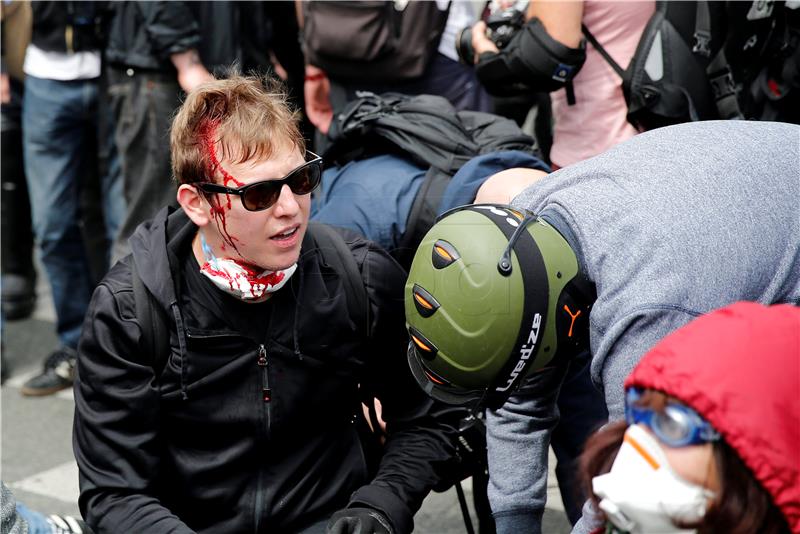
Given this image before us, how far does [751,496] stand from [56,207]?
414 centimetres

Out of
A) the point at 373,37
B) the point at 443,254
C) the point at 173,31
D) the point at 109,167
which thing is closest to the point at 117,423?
the point at 443,254

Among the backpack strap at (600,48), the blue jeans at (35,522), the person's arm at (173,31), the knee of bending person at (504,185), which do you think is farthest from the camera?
the person's arm at (173,31)

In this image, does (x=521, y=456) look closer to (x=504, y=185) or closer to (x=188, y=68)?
(x=504, y=185)

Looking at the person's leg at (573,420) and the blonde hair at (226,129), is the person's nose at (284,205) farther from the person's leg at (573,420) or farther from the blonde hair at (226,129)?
the person's leg at (573,420)

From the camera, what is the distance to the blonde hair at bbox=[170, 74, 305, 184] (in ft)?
7.78

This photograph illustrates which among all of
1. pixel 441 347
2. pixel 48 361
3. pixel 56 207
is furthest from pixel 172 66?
pixel 441 347

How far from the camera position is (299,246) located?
96.4 inches

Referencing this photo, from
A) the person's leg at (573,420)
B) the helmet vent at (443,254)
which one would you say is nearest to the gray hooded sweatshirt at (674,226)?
the helmet vent at (443,254)

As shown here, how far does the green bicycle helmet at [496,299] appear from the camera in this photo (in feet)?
6.84

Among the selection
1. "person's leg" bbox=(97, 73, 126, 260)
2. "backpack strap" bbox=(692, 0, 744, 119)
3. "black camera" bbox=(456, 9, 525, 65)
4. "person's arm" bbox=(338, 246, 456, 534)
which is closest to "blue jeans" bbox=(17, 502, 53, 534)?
"person's arm" bbox=(338, 246, 456, 534)

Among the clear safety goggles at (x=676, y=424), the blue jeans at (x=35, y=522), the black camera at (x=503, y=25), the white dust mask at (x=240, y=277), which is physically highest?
the clear safety goggles at (x=676, y=424)

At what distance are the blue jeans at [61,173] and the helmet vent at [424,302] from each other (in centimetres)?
321

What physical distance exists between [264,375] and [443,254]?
57 centimetres

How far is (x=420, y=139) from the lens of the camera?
9.89 ft
